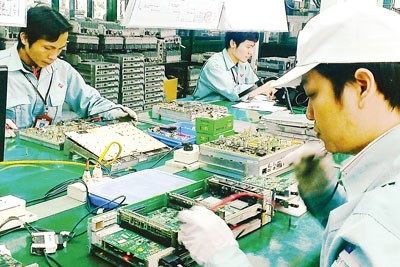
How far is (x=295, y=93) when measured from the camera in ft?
12.6

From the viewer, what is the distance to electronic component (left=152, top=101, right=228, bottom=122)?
3.05 meters

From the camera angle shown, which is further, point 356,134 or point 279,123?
point 279,123

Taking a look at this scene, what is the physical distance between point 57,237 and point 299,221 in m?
0.85

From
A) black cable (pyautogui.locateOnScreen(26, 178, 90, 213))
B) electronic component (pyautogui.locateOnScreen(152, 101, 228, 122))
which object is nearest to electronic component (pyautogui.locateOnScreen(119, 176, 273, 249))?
black cable (pyautogui.locateOnScreen(26, 178, 90, 213))

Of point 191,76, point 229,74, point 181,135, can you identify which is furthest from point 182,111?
point 191,76

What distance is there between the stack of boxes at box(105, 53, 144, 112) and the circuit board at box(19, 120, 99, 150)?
259cm

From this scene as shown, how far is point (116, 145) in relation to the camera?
2.30 m

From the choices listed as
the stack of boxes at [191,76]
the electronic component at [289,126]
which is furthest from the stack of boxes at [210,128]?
the stack of boxes at [191,76]

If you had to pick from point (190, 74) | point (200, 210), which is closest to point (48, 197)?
point (200, 210)

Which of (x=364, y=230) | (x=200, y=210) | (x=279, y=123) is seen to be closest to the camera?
(x=364, y=230)

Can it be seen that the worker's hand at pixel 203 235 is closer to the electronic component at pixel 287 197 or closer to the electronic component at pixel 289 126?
the electronic component at pixel 287 197

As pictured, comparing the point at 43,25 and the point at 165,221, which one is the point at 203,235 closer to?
the point at 165,221

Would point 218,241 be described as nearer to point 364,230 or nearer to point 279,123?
point 364,230

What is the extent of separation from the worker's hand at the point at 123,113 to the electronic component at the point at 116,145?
43cm
